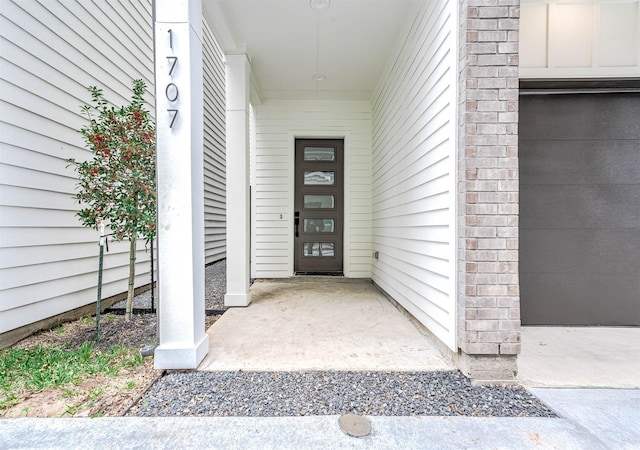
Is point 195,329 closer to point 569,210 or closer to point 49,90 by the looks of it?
point 49,90

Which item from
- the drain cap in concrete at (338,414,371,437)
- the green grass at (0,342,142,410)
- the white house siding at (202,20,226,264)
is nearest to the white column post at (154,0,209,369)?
the green grass at (0,342,142,410)

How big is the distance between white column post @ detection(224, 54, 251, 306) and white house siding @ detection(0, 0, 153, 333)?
134 cm

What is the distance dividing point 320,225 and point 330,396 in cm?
334

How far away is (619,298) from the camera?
8.46 feet

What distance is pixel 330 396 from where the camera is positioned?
1.63m

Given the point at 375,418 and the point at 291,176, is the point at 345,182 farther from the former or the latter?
the point at 375,418

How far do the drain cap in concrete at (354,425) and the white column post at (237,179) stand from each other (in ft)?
6.74

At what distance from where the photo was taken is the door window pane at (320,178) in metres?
4.84

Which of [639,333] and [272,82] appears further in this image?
[272,82]

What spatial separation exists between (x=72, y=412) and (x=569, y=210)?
3.70m

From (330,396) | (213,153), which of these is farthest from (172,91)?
(213,153)

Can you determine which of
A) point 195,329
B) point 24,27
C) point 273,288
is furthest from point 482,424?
point 24,27

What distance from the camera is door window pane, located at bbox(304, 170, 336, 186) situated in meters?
4.84

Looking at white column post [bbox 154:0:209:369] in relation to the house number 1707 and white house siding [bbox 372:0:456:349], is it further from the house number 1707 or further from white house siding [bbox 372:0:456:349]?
white house siding [bbox 372:0:456:349]
